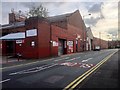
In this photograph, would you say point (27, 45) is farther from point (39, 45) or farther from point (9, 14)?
point (9, 14)

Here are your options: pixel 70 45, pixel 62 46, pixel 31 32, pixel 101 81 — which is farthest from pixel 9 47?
pixel 101 81

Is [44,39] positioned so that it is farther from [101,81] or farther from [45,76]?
[101,81]

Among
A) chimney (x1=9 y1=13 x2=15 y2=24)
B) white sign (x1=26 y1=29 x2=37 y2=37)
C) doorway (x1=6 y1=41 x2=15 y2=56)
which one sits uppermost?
chimney (x1=9 y1=13 x2=15 y2=24)

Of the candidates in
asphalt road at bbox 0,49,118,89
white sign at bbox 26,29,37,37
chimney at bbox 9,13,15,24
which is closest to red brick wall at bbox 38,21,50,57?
white sign at bbox 26,29,37,37

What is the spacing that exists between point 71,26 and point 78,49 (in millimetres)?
8310

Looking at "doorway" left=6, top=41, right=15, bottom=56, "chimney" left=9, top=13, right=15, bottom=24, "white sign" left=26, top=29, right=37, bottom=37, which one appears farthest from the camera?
"chimney" left=9, top=13, right=15, bottom=24

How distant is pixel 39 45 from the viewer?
1313 inches

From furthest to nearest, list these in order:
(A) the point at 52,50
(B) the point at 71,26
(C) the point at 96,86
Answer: (B) the point at 71,26, (A) the point at 52,50, (C) the point at 96,86

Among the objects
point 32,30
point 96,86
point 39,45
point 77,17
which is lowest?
point 96,86

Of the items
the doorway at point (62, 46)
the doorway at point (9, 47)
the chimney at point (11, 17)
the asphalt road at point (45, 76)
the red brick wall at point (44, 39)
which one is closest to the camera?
the asphalt road at point (45, 76)

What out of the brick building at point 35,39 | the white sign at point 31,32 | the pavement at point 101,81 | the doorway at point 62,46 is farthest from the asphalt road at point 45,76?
the doorway at point 62,46

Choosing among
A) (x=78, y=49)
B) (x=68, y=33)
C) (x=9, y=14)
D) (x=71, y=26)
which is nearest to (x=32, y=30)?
(x=68, y=33)

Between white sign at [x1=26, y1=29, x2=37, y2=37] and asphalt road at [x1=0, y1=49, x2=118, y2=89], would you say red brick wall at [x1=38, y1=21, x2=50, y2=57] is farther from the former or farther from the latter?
asphalt road at [x1=0, y1=49, x2=118, y2=89]

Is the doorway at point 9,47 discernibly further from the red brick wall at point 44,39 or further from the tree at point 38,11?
the tree at point 38,11
